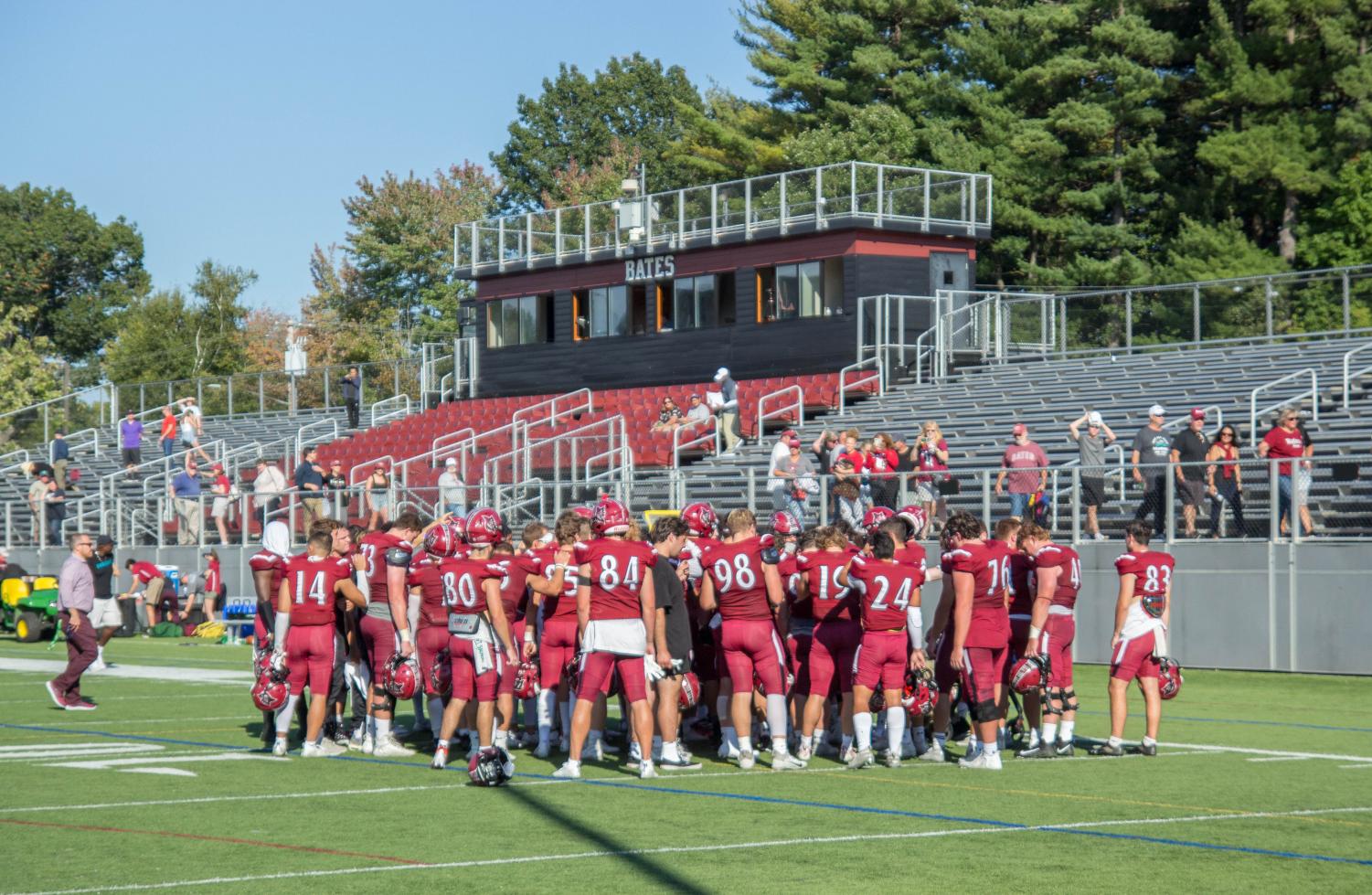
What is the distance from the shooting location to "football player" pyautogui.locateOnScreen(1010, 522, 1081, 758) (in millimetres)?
12961

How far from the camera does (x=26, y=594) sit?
28.6 metres

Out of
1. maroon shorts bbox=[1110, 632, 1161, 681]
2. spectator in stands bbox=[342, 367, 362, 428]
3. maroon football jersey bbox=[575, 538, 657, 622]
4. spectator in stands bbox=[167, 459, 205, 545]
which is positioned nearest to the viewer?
maroon football jersey bbox=[575, 538, 657, 622]

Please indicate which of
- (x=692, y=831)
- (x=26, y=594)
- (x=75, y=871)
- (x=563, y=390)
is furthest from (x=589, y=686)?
(x=563, y=390)

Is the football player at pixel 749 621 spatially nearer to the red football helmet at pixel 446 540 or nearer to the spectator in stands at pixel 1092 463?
the red football helmet at pixel 446 540

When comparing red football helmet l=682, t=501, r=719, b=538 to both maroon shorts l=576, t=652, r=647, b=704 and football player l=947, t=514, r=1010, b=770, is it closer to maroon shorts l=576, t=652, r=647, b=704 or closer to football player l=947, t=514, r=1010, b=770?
maroon shorts l=576, t=652, r=647, b=704

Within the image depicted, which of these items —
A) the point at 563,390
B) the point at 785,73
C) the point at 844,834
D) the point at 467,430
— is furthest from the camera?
the point at 785,73

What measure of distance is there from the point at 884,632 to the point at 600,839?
3.57m

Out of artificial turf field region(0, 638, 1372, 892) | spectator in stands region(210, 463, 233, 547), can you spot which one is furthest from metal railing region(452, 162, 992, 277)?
artificial turf field region(0, 638, 1372, 892)

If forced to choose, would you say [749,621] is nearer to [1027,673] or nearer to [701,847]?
[1027,673]

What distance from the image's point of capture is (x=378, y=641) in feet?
45.1

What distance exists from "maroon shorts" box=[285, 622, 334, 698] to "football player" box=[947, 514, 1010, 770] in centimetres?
467

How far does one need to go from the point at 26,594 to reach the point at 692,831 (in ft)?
69.9

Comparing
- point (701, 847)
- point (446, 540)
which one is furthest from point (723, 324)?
point (701, 847)

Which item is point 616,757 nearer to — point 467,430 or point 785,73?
point 467,430
